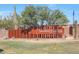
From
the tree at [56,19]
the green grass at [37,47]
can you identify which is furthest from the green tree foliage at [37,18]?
the green grass at [37,47]

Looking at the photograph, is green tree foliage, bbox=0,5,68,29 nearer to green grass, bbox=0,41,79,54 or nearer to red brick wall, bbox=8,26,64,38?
red brick wall, bbox=8,26,64,38

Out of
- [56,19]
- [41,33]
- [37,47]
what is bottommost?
[37,47]

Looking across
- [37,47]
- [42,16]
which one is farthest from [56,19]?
[37,47]

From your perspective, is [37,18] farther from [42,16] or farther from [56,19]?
[56,19]

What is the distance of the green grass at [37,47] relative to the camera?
2896 millimetres

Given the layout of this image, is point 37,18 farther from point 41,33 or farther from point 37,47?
point 37,47

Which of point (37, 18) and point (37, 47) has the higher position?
point (37, 18)

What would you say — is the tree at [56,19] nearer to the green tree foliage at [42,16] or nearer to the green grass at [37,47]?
the green tree foliage at [42,16]

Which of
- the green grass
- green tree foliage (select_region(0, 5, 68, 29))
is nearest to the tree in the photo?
green tree foliage (select_region(0, 5, 68, 29))

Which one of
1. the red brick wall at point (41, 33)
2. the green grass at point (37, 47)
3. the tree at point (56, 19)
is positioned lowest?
the green grass at point (37, 47)

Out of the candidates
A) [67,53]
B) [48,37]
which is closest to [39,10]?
[48,37]

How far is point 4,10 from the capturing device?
2893 mm

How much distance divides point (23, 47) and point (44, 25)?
250 mm

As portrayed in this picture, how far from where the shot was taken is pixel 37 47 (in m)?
2.90
